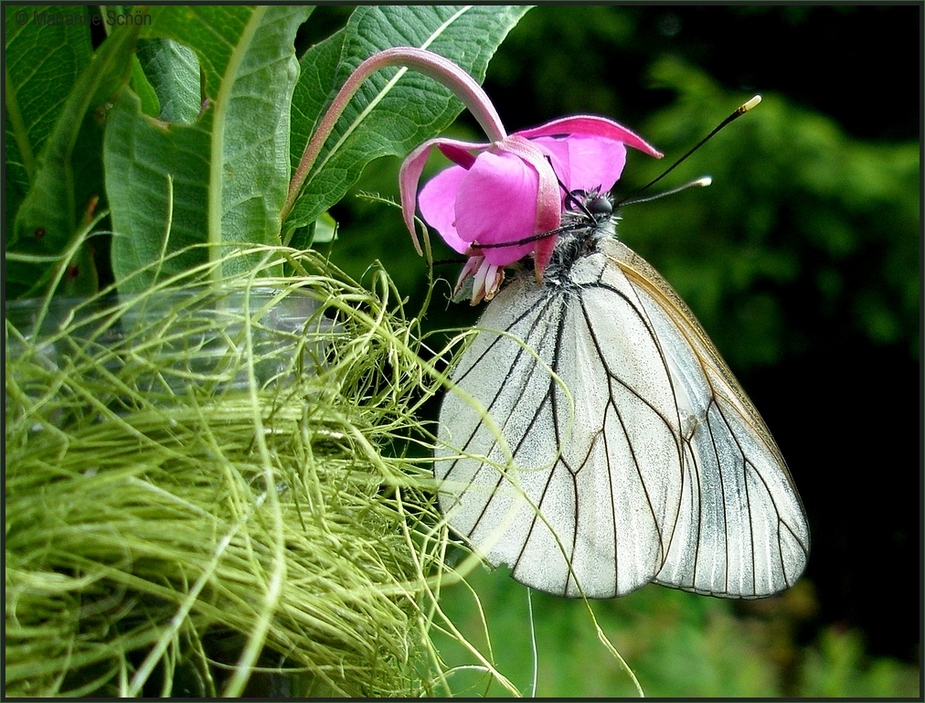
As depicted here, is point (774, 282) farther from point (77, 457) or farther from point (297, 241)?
point (77, 457)

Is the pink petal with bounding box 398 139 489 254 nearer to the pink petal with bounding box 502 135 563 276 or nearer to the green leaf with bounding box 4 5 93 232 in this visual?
the pink petal with bounding box 502 135 563 276

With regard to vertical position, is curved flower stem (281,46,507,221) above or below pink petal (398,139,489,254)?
above

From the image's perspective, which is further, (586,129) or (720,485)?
(720,485)

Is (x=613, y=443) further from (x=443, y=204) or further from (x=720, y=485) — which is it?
(x=443, y=204)

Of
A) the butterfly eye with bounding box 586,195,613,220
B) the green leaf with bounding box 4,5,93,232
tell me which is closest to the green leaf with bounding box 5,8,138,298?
the green leaf with bounding box 4,5,93,232

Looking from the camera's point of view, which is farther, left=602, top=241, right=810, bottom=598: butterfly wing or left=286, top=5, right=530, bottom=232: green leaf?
left=602, top=241, right=810, bottom=598: butterfly wing

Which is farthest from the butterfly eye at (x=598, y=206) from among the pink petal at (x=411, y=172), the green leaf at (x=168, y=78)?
the green leaf at (x=168, y=78)

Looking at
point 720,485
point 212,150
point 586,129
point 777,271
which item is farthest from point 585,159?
point 777,271
